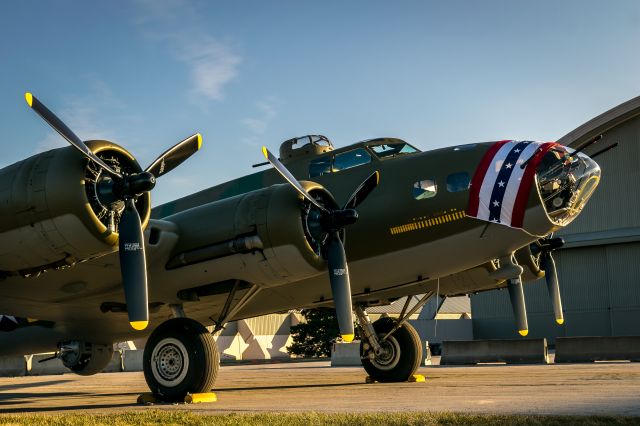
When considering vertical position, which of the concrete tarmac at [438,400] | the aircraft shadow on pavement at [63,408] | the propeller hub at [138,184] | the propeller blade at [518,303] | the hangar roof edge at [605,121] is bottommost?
the aircraft shadow on pavement at [63,408]

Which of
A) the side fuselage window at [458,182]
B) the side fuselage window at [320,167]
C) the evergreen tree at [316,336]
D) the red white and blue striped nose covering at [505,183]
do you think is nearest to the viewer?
the red white and blue striped nose covering at [505,183]

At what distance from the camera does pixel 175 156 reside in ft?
43.1

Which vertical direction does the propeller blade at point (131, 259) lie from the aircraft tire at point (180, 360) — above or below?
above

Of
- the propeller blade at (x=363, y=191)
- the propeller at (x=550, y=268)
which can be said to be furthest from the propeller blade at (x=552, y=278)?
the propeller blade at (x=363, y=191)

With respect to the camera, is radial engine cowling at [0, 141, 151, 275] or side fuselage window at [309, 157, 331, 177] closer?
radial engine cowling at [0, 141, 151, 275]

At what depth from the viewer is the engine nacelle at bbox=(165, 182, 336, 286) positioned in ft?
43.8

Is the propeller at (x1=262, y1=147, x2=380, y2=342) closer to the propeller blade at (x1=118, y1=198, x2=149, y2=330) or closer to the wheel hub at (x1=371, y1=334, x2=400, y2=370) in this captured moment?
the propeller blade at (x1=118, y1=198, x2=149, y2=330)

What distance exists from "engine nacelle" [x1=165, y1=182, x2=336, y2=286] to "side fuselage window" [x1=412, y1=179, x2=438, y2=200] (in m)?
1.79

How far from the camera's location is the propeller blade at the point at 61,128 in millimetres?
11381

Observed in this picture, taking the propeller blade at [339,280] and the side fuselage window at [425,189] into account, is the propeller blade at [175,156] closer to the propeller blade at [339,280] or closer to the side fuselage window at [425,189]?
the propeller blade at [339,280]

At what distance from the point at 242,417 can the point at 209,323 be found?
292 inches

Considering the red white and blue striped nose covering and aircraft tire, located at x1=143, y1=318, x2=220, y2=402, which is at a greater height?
the red white and blue striped nose covering

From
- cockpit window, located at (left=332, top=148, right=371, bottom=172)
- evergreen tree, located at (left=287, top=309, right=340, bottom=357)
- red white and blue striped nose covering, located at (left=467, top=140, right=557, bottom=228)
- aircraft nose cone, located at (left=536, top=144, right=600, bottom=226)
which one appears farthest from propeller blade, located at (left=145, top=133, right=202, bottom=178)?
evergreen tree, located at (left=287, top=309, right=340, bottom=357)

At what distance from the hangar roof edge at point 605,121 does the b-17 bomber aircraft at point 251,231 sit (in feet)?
107
